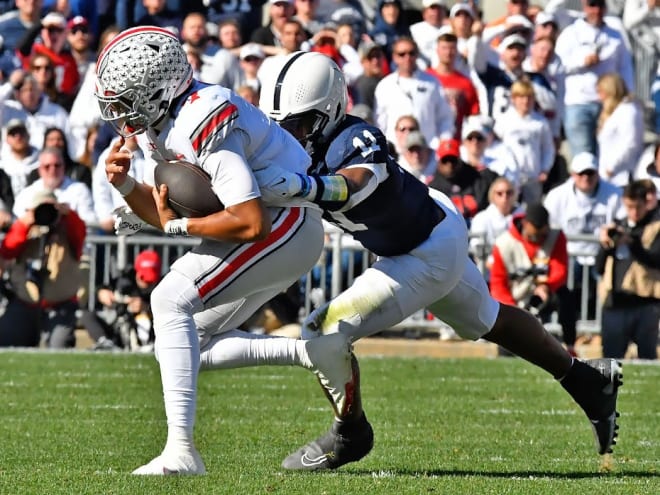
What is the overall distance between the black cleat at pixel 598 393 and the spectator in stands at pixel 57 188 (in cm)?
738

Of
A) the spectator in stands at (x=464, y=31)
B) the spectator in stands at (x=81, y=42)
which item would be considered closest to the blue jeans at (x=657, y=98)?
the spectator in stands at (x=464, y=31)

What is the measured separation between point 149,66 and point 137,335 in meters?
7.25

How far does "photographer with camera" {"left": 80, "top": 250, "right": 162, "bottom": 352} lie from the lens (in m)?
12.7

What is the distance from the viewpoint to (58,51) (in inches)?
607

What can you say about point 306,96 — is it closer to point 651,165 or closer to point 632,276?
point 632,276

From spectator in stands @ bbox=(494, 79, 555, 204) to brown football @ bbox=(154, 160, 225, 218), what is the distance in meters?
8.77

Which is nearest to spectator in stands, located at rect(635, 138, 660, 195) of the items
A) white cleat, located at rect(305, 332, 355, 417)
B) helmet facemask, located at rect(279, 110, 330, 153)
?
helmet facemask, located at rect(279, 110, 330, 153)

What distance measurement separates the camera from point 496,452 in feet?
23.1

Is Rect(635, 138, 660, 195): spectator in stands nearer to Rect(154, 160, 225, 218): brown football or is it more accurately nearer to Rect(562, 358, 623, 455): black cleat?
Rect(562, 358, 623, 455): black cleat

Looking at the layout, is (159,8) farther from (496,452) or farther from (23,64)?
(496,452)

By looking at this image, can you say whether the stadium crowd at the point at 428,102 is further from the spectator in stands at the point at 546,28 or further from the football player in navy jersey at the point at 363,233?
the football player in navy jersey at the point at 363,233

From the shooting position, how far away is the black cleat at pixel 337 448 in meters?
6.29

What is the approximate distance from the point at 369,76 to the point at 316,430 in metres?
7.45

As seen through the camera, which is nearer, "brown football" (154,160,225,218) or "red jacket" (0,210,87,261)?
"brown football" (154,160,225,218)
